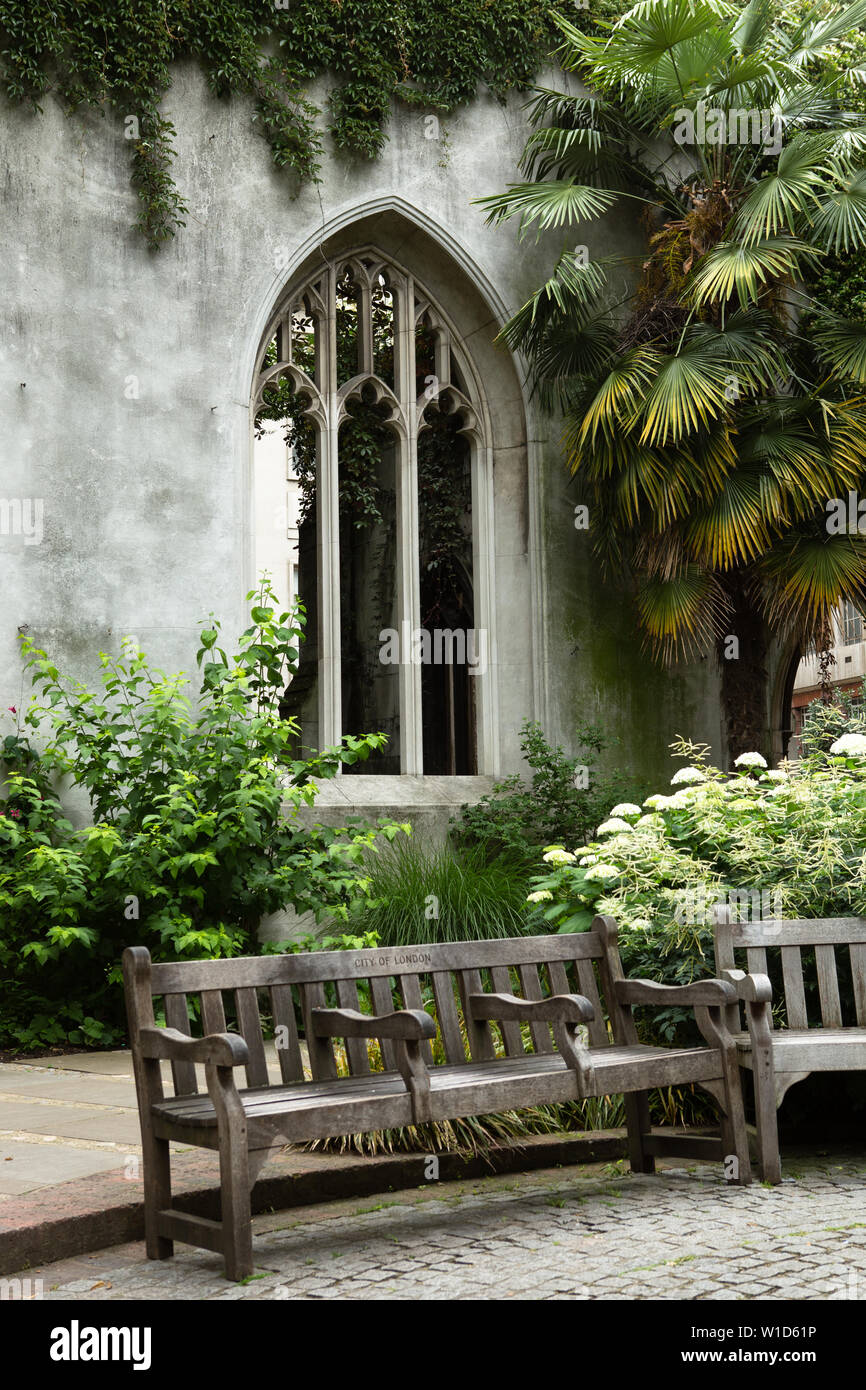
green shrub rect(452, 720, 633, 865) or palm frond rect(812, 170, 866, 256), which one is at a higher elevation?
palm frond rect(812, 170, 866, 256)

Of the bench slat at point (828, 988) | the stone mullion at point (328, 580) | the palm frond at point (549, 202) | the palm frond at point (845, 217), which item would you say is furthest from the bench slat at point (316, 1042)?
the palm frond at point (845, 217)

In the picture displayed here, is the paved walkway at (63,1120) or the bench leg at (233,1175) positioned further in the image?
the paved walkway at (63,1120)

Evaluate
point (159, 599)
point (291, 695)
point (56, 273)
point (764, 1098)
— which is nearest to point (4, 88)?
point (56, 273)

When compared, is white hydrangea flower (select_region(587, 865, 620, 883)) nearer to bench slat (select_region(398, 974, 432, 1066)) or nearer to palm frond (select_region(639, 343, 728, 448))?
bench slat (select_region(398, 974, 432, 1066))

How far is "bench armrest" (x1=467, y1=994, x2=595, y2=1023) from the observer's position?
4.53 metres

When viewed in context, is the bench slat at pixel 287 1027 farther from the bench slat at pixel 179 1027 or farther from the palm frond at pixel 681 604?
the palm frond at pixel 681 604

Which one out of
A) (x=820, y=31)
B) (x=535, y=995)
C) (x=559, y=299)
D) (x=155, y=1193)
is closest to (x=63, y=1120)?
(x=155, y=1193)

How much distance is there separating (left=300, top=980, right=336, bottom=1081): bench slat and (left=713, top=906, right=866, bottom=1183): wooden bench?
4.86 ft

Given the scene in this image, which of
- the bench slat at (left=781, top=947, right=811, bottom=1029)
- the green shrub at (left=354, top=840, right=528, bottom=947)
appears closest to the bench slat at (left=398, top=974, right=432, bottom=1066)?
the bench slat at (left=781, top=947, right=811, bottom=1029)

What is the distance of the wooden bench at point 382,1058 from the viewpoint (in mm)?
3949

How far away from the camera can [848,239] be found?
10.2 meters

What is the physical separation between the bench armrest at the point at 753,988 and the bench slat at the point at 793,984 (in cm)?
41

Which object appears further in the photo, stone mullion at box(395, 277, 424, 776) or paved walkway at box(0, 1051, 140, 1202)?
stone mullion at box(395, 277, 424, 776)

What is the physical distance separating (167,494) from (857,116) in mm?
5966
